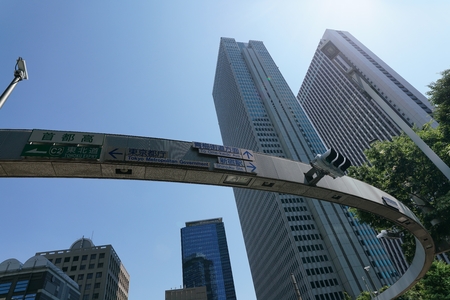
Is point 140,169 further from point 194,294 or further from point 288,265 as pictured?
point 194,294

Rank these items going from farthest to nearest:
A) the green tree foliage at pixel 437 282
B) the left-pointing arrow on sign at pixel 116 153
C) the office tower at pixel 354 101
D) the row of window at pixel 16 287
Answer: the office tower at pixel 354 101, the row of window at pixel 16 287, the green tree foliage at pixel 437 282, the left-pointing arrow on sign at pixel 116 153

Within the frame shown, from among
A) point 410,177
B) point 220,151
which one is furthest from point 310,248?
point 220,151

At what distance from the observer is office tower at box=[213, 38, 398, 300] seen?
73.0 m

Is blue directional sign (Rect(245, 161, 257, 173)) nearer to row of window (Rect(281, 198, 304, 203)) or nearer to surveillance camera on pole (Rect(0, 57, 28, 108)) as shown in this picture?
surveillance camera on pole (Rect(0, 57, 28, 108))

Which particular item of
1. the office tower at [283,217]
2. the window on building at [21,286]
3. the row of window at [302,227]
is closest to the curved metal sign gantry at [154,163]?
the office tower at [283,217]

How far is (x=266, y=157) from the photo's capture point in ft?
34.2

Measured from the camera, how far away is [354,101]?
355 ft

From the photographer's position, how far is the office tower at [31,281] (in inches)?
2024

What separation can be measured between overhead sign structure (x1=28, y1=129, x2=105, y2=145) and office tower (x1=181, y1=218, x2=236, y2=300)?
162 metres

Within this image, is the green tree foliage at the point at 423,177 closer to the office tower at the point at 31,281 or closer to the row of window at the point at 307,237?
the row of window at the point at 307,237

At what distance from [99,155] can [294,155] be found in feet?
310

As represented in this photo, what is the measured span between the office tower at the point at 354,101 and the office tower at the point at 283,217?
14469 millimetres

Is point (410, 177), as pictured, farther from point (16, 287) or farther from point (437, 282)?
point (16, 287)

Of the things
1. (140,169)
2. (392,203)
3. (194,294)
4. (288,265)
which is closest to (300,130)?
(288,265)
